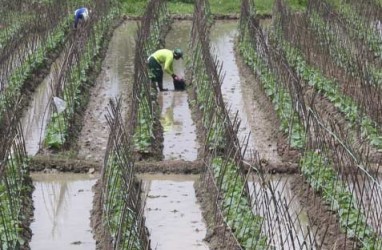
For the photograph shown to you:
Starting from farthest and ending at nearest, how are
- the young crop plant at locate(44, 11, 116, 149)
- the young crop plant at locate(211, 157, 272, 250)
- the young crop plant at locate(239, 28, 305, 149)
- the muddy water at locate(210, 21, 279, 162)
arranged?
1. the muddy water at locate(210, 21, 279, 162)
2. the young crop plant at locate(44, 11, 116, 149)
3. the young crop plant at locate(239, 28, 305, 149)
4. the young crop plant at locate(211, 157, 272, 250)

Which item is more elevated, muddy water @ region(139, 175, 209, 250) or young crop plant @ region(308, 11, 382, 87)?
young crop plant @ region(308, 11, 382, 87)

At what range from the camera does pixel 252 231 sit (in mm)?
7492

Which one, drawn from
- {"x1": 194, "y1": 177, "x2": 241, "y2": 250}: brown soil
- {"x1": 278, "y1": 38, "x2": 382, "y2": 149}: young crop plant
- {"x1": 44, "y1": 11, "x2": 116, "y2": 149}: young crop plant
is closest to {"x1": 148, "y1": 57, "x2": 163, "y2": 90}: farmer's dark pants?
{"x1": 44, "y1": 11, "x2": 116, "y2": 149}: young crop plant

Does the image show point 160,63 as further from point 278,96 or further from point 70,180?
point 70,180

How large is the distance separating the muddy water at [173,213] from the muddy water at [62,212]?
71 centimetres

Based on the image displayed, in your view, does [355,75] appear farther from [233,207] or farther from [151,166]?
[233,207]

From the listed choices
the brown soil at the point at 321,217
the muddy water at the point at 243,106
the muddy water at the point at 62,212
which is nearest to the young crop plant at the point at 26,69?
the muddy water at the point at 62,212

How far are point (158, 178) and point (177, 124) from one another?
2.38 meters

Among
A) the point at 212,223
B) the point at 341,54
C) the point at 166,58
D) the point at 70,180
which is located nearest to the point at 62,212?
the point at 70,180

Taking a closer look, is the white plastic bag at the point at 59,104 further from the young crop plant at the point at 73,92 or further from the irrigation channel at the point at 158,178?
the irrigation channel at the point at 158,178

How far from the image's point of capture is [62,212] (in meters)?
8.88

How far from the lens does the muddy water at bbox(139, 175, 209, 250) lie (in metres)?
8.05

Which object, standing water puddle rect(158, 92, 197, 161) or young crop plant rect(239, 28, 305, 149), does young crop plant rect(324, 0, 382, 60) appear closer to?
young crop plant rect(239, 28, 305, 149)

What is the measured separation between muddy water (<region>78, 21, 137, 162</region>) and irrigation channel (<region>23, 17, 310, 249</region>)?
15 mm
